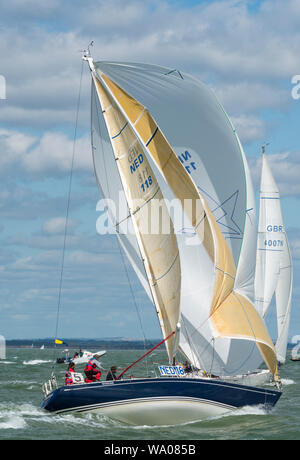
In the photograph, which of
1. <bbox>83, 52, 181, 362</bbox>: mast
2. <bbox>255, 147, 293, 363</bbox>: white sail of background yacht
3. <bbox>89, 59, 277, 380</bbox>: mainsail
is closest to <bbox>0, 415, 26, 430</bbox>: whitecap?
<bbox>83, 52, 181, 362</bbox>: mast

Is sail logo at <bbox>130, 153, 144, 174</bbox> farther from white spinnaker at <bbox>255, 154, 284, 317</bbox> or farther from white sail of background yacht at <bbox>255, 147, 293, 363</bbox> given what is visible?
white spinnaker at <bbox>255, 154, 284, 317</bbox>

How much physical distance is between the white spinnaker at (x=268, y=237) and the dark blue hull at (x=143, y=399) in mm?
22954

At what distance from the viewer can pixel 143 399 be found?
19797mm

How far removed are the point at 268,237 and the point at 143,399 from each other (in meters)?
25.4

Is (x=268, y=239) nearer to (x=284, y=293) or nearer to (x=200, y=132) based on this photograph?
(x=284, y=293)

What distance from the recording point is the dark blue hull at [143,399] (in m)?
19.7

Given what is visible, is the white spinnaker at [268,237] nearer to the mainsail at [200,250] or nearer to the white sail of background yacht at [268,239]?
the white sail of background yacht at [268,239]

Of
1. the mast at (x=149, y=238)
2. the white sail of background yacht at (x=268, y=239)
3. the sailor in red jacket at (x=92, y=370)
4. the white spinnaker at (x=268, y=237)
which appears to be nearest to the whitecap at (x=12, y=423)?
the sailor in red jacket at (x=92, y=370)

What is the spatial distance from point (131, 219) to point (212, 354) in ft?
17.5

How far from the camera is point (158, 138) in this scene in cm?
2242

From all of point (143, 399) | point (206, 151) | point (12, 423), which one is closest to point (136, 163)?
point (206, 151)

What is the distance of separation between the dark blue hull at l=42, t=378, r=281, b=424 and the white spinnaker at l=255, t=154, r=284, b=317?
23.0 meters

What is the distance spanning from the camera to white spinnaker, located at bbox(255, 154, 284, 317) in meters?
43.4
